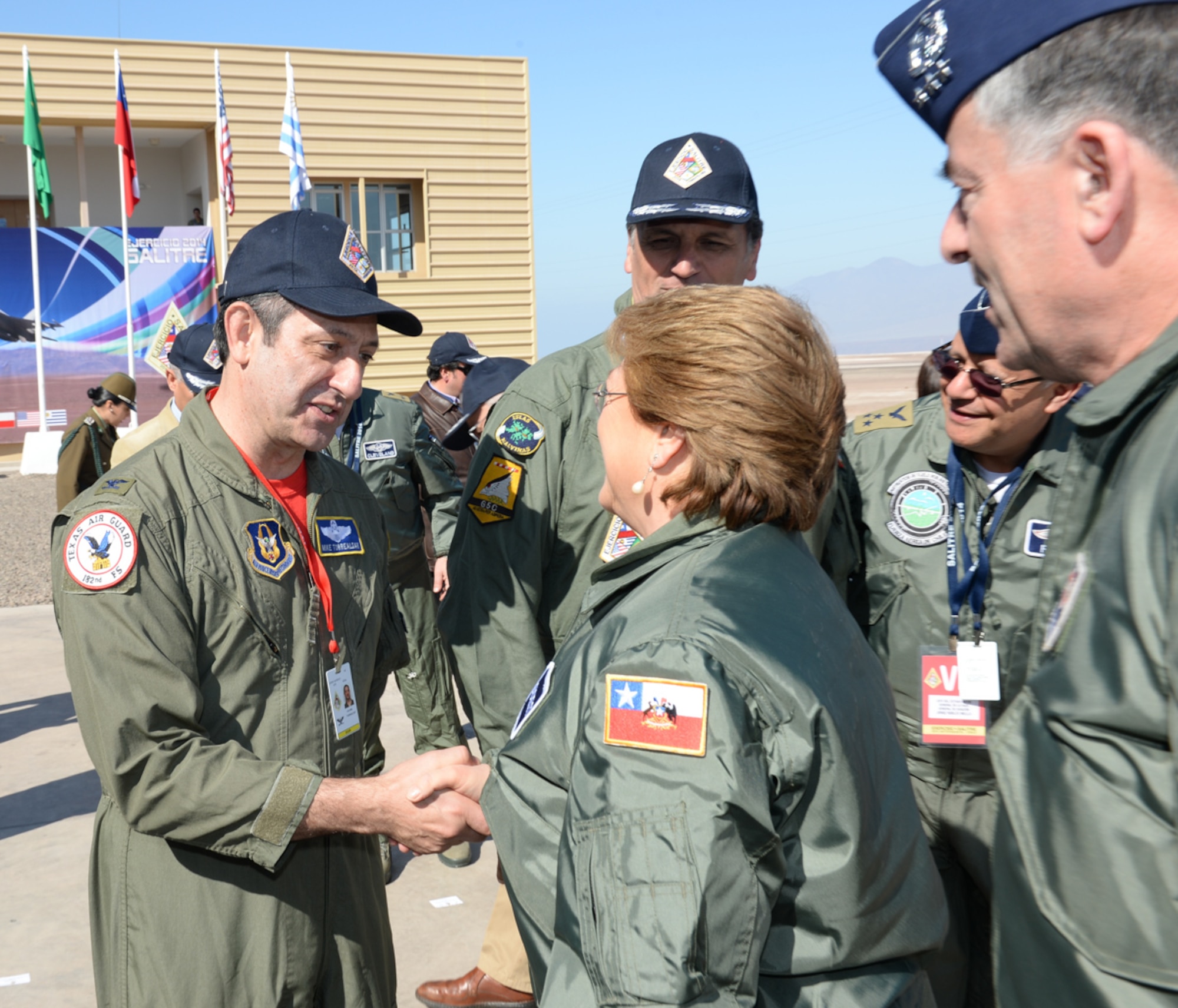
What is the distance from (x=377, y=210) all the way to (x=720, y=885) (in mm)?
22444

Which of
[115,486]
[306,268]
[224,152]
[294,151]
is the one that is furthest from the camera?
[224,152]

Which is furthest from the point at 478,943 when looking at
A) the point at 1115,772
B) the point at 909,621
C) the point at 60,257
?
the point at 60,257

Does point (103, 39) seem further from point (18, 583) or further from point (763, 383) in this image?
point (763, 383)

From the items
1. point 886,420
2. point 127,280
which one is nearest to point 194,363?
point 886,420

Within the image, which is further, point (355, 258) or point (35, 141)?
point (35, 141)

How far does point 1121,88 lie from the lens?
103cm

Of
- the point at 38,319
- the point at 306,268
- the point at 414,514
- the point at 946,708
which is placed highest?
the point at 38,319

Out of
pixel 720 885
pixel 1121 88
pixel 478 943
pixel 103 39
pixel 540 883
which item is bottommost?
pixel 478 943

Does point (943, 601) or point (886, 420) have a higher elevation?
point (886, 420)

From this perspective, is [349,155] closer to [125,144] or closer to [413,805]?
[125,144]

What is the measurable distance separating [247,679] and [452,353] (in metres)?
5.67

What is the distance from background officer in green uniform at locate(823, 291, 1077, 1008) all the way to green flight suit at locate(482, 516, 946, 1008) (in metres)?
1.48

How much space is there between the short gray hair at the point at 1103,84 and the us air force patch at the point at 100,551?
1.72 metres

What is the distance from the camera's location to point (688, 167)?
304 centimetres
